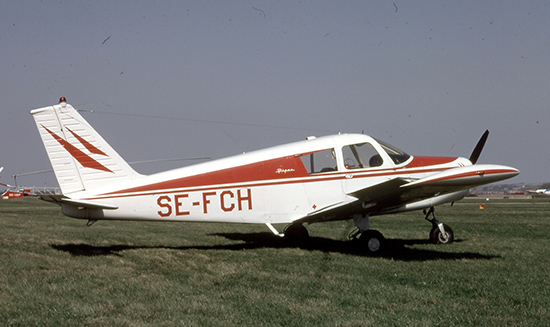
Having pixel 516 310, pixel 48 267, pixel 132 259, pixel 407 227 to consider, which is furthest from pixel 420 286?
pixel 407 227

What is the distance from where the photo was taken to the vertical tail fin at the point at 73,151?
10.4 m

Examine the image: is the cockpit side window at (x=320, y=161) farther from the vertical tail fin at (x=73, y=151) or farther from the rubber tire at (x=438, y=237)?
the vertical tail fin at (x=73, y=151)

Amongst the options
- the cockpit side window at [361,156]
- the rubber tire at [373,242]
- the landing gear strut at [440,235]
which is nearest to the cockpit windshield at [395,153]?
the cockpit side window at [361,156]

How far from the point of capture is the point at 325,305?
6.10 meters

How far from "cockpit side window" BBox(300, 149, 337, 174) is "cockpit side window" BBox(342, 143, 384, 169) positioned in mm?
299

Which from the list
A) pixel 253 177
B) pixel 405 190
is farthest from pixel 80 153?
pixel 405 190

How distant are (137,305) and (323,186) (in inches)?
237

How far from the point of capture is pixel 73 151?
34.4 ft

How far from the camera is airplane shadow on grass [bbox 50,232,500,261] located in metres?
10.5

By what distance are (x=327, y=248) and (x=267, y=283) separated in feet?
15.3

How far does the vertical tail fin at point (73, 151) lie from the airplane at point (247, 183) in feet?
0.06

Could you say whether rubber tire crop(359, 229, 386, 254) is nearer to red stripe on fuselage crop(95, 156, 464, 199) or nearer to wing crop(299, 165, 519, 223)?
wing crop(299, 165, 519, 223)

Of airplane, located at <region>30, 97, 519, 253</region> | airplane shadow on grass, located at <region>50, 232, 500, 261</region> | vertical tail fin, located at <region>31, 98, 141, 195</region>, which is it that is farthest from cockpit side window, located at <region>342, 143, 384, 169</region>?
vertical tail fin, located at <region>31, 98, 141, 195</region>

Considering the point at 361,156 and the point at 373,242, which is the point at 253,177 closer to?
the point at 361,156
